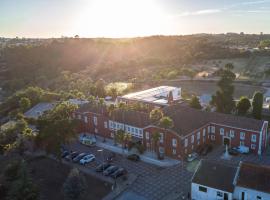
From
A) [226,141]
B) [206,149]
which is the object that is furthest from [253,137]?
[206,149]

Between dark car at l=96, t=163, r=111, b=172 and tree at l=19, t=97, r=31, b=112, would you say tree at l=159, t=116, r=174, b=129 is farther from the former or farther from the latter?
tree at l=19, t=97, r=31, b=112

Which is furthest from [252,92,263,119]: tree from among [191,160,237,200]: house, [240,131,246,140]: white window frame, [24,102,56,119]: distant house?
[24,102,56,119]: distant house

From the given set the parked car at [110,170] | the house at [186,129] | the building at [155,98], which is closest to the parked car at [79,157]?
the parked car at [110,170]

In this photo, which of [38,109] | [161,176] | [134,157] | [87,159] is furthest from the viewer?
[38,109]

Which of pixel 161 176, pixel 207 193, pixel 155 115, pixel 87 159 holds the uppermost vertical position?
pixel 155 115

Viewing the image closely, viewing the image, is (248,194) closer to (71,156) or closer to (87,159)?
(87,159)

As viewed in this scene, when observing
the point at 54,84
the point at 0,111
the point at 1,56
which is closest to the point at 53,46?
the point at 1,56

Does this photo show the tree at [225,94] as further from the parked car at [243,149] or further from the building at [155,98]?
the parked car at [243,149]
